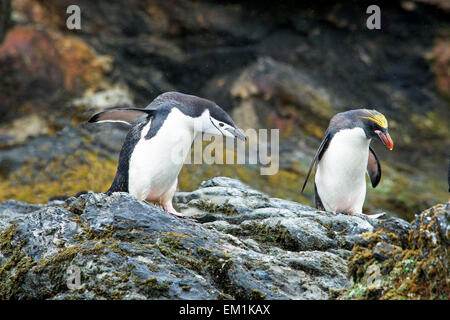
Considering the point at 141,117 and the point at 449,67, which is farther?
the point at 449,67

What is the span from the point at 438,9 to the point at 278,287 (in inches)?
434

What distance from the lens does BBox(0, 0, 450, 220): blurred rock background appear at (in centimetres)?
1159

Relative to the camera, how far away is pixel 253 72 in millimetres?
12828

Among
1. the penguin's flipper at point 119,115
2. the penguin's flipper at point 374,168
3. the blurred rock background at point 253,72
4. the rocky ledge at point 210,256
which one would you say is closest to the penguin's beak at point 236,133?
the penguin's flipper at point 119,115

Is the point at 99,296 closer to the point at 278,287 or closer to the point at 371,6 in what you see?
the point at 278,287

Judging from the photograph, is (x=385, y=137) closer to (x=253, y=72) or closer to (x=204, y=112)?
(x=204, y=112)

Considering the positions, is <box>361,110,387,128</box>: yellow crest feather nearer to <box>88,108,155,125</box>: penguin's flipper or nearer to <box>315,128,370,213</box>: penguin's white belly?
<box>315,128,370,213</box>: penguin's white belly

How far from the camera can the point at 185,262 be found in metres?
3.91

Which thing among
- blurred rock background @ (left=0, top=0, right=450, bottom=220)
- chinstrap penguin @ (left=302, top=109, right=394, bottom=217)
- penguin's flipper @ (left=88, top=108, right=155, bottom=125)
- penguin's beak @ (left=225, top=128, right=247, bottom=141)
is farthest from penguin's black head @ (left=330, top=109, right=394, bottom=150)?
blurred rock background @ (left=0, top=0, right=450, bottom=220)

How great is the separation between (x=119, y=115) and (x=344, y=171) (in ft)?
8.52

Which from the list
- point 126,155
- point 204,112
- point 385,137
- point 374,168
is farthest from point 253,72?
point 126,155

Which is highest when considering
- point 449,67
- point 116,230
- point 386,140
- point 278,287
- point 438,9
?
point 438,9

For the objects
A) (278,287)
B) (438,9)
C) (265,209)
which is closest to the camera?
(278,287)

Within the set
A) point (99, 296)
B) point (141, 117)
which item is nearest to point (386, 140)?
point (141, 117)
